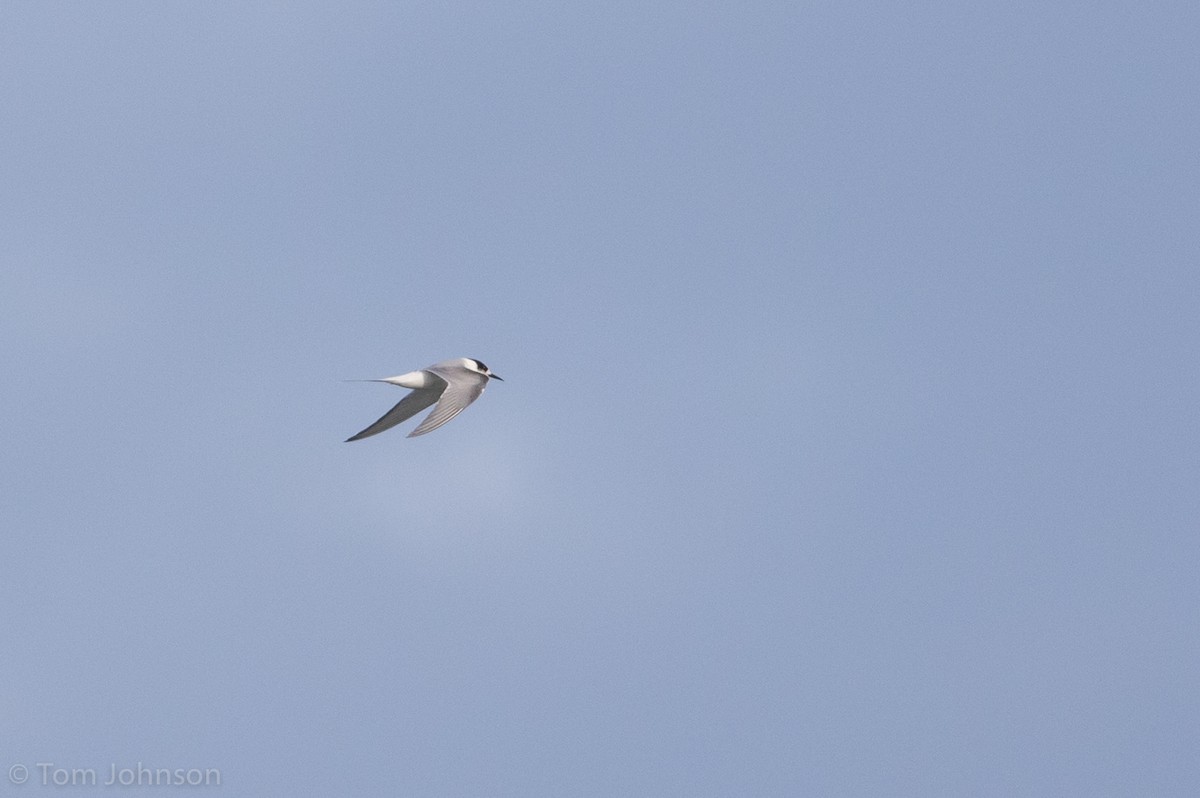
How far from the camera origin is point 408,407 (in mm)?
35062

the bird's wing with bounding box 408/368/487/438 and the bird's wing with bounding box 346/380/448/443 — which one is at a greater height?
the bird's wing with bounding box 346/380/448/443

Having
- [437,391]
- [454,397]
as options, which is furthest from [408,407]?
[454,397]

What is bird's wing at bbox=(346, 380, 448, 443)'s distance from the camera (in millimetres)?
34562

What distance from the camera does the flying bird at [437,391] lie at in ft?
105

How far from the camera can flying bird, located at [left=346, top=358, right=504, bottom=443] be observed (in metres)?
32.1

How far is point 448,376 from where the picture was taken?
3400 centimetres

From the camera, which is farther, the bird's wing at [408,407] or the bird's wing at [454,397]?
the bird's wing at [408,407]

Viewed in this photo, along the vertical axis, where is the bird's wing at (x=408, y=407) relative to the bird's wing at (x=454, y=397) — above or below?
above

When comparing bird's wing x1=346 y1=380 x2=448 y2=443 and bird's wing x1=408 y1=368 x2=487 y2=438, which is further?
bird's wing x1=346 y1=380 x2=448 y2=443

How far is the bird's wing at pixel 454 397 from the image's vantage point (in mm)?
31189

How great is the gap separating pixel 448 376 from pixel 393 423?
1.98m

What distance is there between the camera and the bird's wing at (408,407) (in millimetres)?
34562

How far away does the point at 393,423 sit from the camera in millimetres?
35000

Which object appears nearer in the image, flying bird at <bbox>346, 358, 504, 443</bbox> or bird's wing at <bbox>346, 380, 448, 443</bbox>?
flying bird at <bbox>346, 358, 504, 443</bbox>
